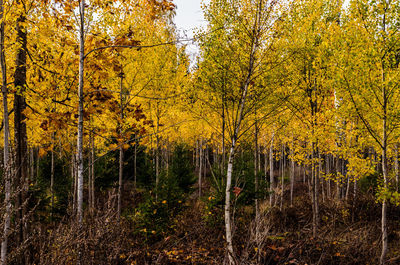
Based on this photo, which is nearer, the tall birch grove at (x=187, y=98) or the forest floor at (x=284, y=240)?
the tall birch grove at (x=187, y=98)

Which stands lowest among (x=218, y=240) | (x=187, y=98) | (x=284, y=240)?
(x=218, y=240)

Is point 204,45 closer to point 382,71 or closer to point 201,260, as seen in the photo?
point 382,71

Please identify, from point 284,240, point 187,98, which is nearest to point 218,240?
point 284,240

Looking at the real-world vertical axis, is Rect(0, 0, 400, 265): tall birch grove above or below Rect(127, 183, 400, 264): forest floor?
above

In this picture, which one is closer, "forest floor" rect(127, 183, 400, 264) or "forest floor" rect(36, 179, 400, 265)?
"forest floor" rect(36, 179, 400, 265)

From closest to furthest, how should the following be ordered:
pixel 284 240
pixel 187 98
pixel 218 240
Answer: pixel 284 240
pixel 218 240
pixel 187 98

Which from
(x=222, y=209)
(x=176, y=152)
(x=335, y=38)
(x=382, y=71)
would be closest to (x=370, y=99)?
(x=382, y=71)

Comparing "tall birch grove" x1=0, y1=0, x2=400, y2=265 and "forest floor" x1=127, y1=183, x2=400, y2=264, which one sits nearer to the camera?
"tall birch grove" x1=0, y1=0, x2=400, y2=265

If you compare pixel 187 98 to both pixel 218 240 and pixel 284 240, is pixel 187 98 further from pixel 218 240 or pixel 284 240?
pixel 284 240

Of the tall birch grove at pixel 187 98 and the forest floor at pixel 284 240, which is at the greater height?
the tall birch grove at pixel 187 98

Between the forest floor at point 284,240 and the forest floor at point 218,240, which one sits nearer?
the forest floor at point 218,240

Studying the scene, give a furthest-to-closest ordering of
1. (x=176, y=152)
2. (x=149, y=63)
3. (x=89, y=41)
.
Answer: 1. (x=176, y=152)
2. (x=149, y=63)
3. (x=89, y=41)

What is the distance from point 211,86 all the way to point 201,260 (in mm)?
4167

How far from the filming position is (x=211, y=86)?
6.72 m
